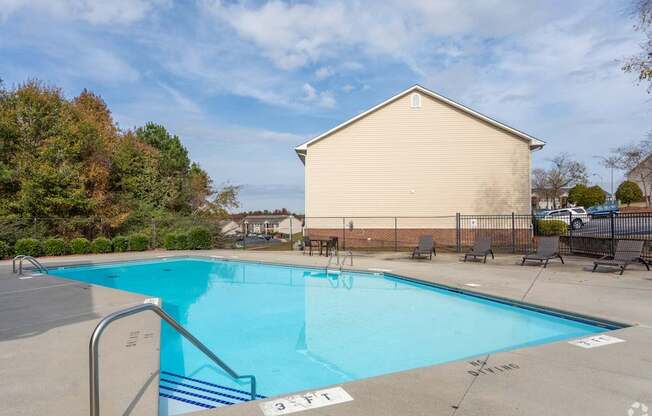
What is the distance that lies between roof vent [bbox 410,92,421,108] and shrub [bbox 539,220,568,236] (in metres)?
8.83

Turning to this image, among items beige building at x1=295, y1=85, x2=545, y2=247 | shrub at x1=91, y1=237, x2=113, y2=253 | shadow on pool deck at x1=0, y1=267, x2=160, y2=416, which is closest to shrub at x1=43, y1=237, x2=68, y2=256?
shrub at x1=91, y1=237, x2=113, y2=253

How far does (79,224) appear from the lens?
20.1 metres

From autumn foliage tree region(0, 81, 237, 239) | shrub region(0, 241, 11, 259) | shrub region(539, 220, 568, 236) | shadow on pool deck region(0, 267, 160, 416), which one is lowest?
shadow on pool deck region(0, 267, 160, 416)

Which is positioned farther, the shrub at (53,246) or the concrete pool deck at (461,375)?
the shrub at (53,246)

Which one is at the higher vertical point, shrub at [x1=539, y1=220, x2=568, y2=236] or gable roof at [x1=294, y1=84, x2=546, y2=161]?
gable roof at [x1=294, y1=84, x2=546, y2=161]

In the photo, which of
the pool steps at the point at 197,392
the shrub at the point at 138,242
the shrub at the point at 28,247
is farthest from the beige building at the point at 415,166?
the pool steps at the point at 197,392

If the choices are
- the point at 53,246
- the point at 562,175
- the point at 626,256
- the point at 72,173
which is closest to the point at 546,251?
the point at 626,256

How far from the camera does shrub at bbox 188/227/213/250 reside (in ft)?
66.3

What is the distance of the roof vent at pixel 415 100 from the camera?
67.2ft

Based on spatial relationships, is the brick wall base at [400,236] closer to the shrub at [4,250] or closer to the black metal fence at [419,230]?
the black metal fence at [419,230]

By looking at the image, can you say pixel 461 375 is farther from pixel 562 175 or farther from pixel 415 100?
pixel 562 175

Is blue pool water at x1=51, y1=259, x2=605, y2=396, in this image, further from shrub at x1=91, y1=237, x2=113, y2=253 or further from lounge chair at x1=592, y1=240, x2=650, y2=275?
shrub at x1=91, y1=237, x2=113, y2=253

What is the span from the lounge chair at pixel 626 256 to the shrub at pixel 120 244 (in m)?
19.7

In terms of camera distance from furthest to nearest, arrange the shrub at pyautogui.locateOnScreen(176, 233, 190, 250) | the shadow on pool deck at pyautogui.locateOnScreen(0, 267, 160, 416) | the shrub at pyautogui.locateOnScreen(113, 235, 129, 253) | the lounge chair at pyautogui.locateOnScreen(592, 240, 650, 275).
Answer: the shrub at pyautogui.locateOnScreen(176, 233, 190, 250), the shrub at pyautogui.locateOnScreen(113, 235, 129, 253), the lounge chair at pyautogui.locateOnScreen(592, 240, 650, 275), the shadow on pool deck at pyautogui.locateOnScreen(0, 267, 160, 416)
